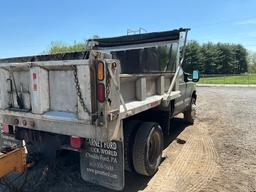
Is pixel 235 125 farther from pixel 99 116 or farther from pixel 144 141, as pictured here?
pixel 99 116

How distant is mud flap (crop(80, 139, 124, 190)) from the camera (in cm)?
355

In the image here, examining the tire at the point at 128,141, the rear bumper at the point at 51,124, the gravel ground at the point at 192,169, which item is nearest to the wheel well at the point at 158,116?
the tire at the point at 128,141

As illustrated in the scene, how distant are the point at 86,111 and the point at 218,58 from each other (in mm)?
65049

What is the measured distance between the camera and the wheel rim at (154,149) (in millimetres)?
4534

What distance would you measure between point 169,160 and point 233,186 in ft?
4.46

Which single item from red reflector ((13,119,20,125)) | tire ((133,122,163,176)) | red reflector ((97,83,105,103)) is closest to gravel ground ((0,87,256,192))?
tire ((133,122,163,176))

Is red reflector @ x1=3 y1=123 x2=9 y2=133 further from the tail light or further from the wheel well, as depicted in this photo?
the wheel well

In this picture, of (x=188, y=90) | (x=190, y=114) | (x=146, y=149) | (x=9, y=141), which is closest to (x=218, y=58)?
(x=190, y=114)

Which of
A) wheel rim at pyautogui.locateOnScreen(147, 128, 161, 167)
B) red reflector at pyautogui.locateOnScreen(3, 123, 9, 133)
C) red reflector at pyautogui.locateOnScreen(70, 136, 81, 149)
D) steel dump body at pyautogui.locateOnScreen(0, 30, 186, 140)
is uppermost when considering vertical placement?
steel dump body at pyautogui.locateOnScreen(0, 30, 186, 140)

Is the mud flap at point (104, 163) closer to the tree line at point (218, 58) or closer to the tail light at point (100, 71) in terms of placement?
the tail light at point (100, 71)

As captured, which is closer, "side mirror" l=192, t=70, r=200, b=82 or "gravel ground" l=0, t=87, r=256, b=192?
"gravel ground" l=0, t=87, r=256, b=192

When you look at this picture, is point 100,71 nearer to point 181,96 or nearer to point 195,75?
A: point 181,96

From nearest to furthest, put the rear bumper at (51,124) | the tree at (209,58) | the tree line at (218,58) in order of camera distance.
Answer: the rear bumper at (51,124) < the tree line at (218,58) < the tree at (209,58)

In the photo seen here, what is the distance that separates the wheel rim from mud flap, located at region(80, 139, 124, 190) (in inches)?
39.9
